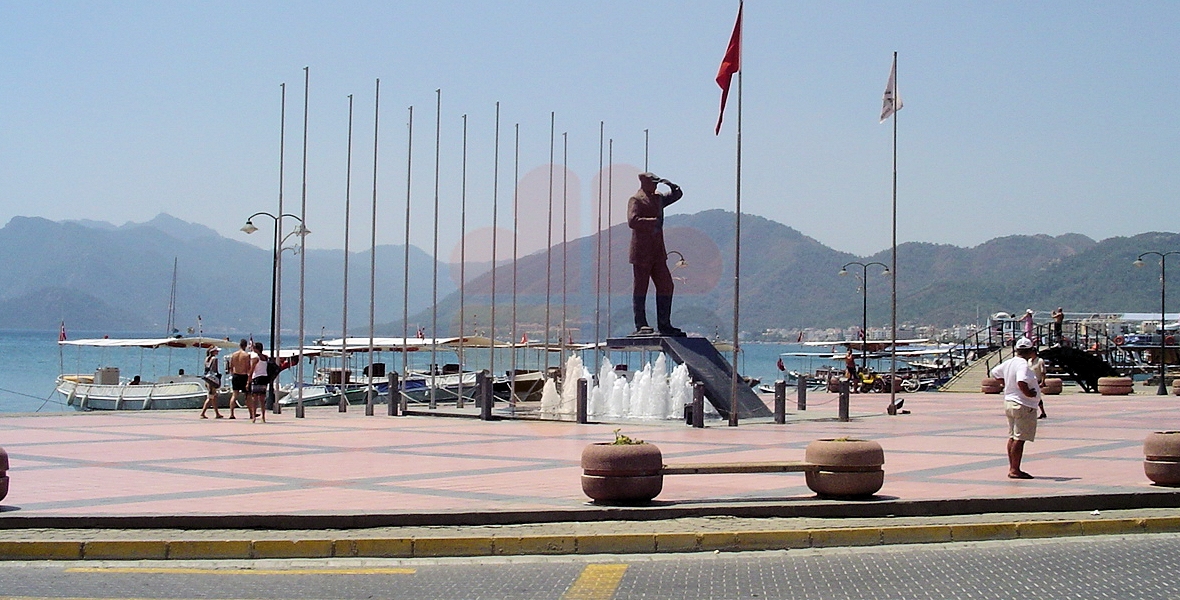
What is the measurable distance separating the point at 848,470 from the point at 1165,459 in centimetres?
370

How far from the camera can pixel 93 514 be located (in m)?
12.2

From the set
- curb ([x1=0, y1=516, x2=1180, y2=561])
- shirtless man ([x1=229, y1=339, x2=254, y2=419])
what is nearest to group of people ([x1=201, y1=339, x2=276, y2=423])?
shirtless man ([x1=229, y1=339, x2=254, y2=419])

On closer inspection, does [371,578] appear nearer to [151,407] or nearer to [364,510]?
[364,510]

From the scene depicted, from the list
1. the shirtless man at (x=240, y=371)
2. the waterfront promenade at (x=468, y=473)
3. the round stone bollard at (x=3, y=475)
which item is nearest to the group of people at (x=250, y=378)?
the shirtless man at (x=240, y=371)

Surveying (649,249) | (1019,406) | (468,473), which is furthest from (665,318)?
(1019,406)

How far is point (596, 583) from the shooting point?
9.82m

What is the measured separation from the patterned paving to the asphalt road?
1.63 metres

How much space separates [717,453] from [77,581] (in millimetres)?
11503

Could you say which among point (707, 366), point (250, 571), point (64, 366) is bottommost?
point (64, 366)

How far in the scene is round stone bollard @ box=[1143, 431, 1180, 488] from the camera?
13.9m

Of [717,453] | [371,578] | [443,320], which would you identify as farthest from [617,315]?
[371,578]

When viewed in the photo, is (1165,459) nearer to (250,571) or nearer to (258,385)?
(250,571)

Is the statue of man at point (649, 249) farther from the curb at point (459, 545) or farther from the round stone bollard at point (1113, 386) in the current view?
the curb at point (459, 545)

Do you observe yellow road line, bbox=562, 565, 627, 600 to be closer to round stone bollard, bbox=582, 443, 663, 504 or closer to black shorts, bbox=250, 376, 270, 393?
round stone bollard, bbox=582, 443, 663, 504
